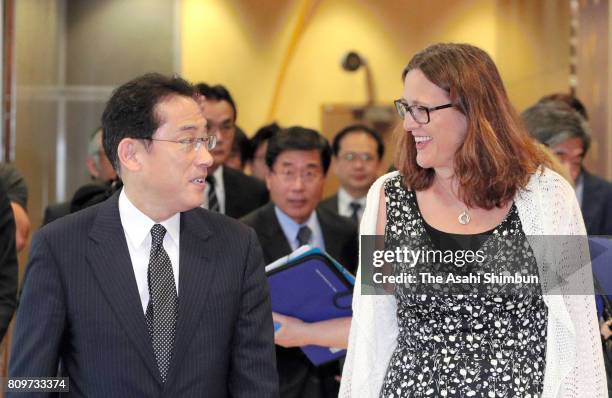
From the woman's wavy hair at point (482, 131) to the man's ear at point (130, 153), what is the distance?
31.4 inches

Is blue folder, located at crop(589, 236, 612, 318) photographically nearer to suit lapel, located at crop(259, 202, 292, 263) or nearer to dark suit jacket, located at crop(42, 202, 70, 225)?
suit lapel, located at crop(259, 202, 292, 263)

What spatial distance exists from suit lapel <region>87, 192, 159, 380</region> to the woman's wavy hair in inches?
36.0

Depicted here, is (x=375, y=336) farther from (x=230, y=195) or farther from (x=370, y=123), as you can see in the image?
(x=370, y=123)

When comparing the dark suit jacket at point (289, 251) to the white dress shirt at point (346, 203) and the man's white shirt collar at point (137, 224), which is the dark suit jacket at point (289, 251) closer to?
the man's white shirt collar at point (137, 224)

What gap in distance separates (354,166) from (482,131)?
11.3ft

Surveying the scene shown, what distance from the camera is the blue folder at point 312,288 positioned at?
359 centimetres

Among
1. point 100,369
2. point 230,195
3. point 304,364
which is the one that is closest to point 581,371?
point 100,369

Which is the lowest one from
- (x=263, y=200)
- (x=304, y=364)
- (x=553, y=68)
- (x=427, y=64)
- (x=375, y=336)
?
(x=304, y=364)

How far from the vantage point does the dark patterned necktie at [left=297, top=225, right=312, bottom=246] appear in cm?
433

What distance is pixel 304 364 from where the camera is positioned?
3.99m

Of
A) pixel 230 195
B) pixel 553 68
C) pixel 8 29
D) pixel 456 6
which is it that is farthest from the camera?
pixel 456 6

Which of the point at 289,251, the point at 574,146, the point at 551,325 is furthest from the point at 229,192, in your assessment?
the point at 551,325

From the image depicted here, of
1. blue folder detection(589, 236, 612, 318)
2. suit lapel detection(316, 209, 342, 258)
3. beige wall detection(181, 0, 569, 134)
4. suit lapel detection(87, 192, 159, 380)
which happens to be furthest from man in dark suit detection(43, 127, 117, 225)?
beige wall detection(181, 0, 569, 134)

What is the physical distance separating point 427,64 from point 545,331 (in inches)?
30.6
